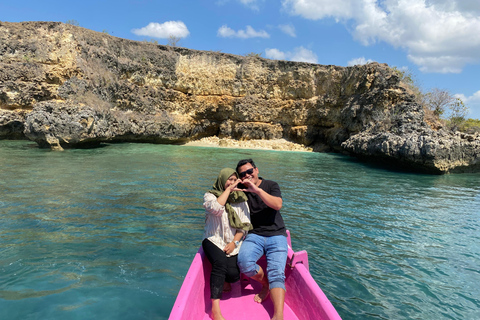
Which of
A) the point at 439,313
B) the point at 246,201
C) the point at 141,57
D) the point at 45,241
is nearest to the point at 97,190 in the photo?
the point at 45,241

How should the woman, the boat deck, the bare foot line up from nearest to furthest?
the bare foot < the boat deck < the woman

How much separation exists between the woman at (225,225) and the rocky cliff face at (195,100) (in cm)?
1480

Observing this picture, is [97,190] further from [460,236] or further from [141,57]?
[141,57]

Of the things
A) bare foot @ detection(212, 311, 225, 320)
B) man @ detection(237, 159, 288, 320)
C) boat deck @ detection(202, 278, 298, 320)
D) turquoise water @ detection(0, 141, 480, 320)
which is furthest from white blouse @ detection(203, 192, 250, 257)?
turquoise water @ detection(0, 141, 480, 320)

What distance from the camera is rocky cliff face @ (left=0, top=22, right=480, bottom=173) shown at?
17391mm

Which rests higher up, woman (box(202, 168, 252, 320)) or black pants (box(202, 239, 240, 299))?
woman (box(202, 168, 252, 320))

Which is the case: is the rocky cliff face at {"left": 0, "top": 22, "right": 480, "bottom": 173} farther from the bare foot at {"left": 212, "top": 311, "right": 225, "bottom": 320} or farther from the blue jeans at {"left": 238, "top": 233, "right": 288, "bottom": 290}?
the bare foot at {"left": 212, "top": 311, "right": 225, "bottom": 320}

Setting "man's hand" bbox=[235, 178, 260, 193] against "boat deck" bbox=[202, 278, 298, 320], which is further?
"man's hand" bbox=[235, 178, 260, 193]

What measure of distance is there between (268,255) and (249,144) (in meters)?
26.3

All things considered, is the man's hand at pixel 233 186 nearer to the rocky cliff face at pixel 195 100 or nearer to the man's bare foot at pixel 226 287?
the man's bare foot at pixel 226 287

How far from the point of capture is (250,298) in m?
3.11

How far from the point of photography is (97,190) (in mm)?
7559

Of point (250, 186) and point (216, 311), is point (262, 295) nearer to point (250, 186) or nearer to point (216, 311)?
point (216, 311)

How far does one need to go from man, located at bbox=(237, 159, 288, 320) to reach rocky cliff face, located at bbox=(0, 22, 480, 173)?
47.5ft
